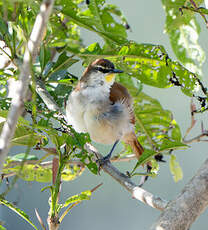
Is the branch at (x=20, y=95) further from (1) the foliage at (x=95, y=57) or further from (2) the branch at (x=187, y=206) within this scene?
(1) the foliage at (x=95, y=57)

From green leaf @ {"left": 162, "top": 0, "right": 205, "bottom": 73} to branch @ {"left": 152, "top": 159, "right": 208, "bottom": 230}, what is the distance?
0.84 meters

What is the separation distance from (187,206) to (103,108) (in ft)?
3.88

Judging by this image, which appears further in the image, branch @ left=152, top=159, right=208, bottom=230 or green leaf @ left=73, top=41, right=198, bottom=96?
green leaf @ left=73, top=41, right=198, bottom=96

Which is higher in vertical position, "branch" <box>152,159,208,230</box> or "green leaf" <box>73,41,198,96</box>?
"green leaf" <box>73,41,198,96</box>

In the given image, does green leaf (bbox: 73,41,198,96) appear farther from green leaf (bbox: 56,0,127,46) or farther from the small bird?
the small bird

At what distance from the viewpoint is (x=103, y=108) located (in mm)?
1961

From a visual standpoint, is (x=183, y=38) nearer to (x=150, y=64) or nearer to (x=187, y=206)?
(x=150, y=64)

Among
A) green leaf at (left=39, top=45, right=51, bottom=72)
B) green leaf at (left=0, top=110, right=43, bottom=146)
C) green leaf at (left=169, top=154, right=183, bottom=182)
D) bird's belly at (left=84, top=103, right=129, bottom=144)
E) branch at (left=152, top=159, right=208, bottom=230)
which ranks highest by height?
green leaf at (left=39, top=45, right=51, bottom=72)

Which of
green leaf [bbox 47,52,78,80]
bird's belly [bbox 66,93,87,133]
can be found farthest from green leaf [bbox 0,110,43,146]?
bird's belly [bbox 66,93,87,133]

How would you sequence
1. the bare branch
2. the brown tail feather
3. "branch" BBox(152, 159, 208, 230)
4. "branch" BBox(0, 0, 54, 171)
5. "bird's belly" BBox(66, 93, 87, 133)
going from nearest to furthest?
"branch" BBox(0, 0, 54, 171) < "branch" BBox(152, 159, 208, 230) < the bare branch < "bird's belly" BBox(66, 93, 87, 133) < the brown tail feather

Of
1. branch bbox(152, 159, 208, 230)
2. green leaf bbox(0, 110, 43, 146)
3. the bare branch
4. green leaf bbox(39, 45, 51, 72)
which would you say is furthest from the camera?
green leaf bbox(39, 45, 51, 72)

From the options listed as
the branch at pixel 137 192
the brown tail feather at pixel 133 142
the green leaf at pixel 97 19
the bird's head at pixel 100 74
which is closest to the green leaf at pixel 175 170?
the brown tail feather at pixel 133 142

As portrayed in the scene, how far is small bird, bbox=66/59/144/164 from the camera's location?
193cm

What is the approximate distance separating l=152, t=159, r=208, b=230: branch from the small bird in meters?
1.01
